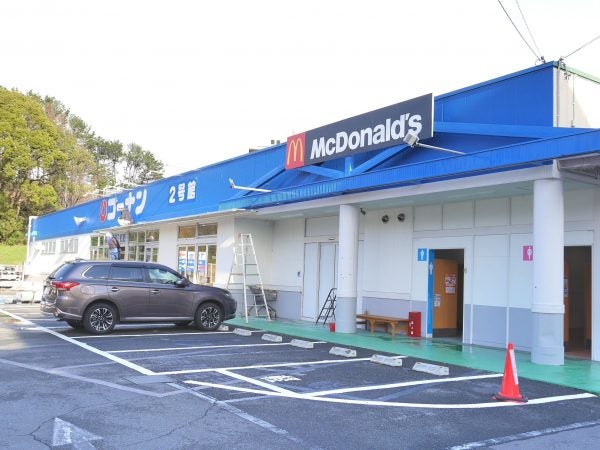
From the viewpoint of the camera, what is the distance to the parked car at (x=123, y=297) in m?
13.0

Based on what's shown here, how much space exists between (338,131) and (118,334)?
23.5ft

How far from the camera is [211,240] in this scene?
2056 cm

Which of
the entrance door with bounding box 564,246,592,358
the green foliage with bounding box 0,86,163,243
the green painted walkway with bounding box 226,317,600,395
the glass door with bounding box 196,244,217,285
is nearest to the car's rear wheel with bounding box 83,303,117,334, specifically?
the green painted walkway with bounding box 226,317,600,395

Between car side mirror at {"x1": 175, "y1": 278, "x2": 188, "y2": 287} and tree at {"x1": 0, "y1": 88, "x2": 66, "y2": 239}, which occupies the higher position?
tree at {"x1": 0, "y1": 88, "x2": 66, "y2": 239}

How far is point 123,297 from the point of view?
13547mm

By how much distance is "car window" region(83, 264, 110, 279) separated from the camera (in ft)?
43.9

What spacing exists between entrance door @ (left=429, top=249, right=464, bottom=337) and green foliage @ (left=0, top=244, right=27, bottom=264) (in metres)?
40.5

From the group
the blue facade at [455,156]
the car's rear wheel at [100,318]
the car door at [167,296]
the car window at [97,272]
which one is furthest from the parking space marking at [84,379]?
the blue facade at [455,156]

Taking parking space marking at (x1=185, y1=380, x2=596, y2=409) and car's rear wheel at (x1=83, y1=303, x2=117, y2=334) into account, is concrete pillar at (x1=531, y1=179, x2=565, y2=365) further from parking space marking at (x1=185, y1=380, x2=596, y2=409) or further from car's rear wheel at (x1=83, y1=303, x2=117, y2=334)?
car's rear wheel at (x1=83, y1=303, x2=117, y2=334)

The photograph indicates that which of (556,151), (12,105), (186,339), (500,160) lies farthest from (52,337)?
(12,105)

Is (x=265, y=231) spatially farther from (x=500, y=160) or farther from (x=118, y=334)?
(x=500, y=160)

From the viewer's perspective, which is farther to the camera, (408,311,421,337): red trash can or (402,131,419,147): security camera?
(408,311,421,337): red trash can

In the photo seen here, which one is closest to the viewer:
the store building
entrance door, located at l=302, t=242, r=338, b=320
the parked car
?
the store building

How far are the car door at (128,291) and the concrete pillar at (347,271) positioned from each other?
15.2 ft
